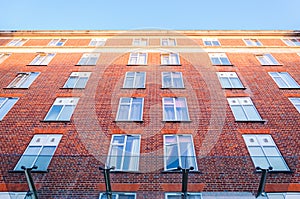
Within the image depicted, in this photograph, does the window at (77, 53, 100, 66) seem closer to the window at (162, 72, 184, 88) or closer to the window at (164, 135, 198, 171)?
the window at (162, 72, 184, 88)

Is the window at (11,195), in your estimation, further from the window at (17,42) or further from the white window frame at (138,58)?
the window at (17,42)

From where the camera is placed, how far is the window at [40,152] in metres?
9.70

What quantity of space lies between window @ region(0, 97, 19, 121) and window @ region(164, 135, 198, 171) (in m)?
8.81

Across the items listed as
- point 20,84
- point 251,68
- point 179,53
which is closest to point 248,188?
point 251,68

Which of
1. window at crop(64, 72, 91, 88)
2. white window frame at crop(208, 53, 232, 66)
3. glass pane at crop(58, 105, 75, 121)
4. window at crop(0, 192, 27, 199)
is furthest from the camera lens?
white window frame at crop(208, 53, 232, 66)

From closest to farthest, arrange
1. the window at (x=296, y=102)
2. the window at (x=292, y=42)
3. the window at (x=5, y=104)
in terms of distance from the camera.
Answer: the window at (x=5, y=104)
the window at (x=296, y=102)
the window at (x=292, y=42)

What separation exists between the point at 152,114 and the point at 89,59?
8.22 metres

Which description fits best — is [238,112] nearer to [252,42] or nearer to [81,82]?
[81,82]

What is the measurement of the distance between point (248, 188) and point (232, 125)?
3.65 metres

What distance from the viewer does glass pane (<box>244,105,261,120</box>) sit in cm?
1219

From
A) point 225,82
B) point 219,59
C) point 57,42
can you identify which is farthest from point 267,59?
point 57,42

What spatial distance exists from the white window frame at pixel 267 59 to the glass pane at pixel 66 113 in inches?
525

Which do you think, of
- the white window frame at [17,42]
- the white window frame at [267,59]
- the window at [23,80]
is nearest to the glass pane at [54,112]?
the window at [23,80]

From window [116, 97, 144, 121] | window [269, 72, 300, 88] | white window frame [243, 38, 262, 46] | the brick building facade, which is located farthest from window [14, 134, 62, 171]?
white window frame [243, 38, 262, 46]
